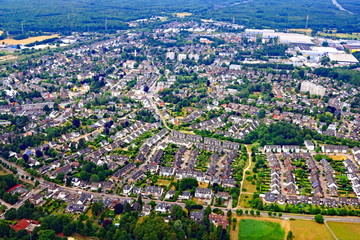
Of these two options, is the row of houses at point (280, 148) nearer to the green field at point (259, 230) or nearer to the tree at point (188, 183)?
the tree at point (188, 183)

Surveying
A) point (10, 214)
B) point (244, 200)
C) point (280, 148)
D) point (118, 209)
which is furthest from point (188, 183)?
point (10, 214)

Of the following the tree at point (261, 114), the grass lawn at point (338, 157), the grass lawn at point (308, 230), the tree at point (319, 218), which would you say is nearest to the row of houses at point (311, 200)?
the tree at point (319, 218)

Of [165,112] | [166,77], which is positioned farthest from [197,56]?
[165,112]

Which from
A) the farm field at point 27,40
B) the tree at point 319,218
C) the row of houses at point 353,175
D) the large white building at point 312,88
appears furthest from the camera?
the farm field at point 27,40

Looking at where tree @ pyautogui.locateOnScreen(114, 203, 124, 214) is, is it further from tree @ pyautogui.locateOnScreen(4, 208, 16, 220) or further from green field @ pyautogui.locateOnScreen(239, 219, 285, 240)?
green field @ pyautogui.locateOnScreen(239, 219, 285, 240)

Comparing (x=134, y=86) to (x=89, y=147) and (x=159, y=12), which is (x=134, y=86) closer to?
(x=89, y=147)

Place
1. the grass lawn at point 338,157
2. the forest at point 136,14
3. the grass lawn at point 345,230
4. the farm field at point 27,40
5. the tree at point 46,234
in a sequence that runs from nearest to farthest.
Result: the tree at point 46,234, the grass lawn at point 345,230, the grass lawn at point 338,157, the farm field at point 27,40, the forest at point 136,14

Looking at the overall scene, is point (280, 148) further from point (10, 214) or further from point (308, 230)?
point (10, 214)

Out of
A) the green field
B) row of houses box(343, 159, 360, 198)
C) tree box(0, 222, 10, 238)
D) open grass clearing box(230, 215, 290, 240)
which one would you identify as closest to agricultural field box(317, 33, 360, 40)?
row of houses box(343, 159, 360, 198)
